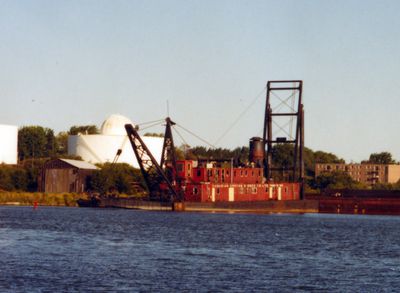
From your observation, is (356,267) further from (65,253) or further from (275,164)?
(275,164)

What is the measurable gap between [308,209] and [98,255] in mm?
70784

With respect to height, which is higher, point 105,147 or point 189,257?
point 105,147

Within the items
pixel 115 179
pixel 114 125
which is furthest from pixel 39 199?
pixel 114 125

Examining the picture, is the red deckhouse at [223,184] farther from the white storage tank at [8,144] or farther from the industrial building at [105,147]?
the white storage tank at [8,144]

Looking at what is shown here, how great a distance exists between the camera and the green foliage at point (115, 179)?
4621 inches

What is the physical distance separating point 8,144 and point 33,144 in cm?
2791

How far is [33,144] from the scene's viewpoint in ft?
533

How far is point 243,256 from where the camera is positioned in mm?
49438

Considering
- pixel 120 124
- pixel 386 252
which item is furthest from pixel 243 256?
pixel 120 124

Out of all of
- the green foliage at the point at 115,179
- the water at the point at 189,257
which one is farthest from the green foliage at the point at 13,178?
the water at the point at 189,257

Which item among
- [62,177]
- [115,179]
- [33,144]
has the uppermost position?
[33,144]

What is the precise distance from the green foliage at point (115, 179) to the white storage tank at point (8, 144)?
19.7 m

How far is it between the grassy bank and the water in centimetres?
3520

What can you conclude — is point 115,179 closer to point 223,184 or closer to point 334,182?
point 223,184
